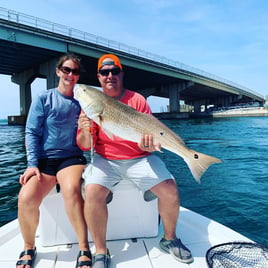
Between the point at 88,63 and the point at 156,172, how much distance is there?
34.1 m

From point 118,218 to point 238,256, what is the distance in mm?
1486

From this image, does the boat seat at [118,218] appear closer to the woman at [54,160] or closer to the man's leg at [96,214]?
the woman at [54,160]

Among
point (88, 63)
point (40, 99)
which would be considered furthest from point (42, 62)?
point (40, 99)

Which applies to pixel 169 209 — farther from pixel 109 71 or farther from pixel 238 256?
pixel 109 71

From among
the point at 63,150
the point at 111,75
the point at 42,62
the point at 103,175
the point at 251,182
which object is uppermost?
the point at 42,62

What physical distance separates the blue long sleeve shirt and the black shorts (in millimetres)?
59

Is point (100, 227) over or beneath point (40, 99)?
beneath

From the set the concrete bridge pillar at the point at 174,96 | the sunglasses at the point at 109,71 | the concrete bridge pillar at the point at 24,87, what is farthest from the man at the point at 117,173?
the concrete bridge pillar at the point at 174,96

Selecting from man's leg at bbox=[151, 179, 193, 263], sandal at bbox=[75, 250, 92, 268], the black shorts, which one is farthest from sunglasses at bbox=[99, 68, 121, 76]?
sandal at bbox=[75, 250, 92, 268]

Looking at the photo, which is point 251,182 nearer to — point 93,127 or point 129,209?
point 129,209

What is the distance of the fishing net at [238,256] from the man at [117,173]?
29 centimetres

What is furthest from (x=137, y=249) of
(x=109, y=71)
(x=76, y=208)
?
(x=109, y=71)

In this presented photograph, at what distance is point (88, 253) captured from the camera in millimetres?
2619

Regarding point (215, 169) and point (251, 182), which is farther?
point (215, 169)
